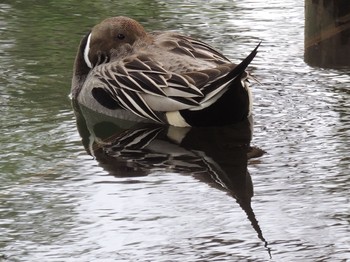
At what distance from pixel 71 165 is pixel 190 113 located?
1.16m

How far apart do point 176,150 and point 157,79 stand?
810 millimetres

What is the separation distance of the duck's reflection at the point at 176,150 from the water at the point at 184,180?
0.02 m

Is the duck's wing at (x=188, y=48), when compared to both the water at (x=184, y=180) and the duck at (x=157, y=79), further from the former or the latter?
the water at (x=184, y=180)

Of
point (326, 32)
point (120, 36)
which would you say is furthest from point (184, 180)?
point (326, 32)

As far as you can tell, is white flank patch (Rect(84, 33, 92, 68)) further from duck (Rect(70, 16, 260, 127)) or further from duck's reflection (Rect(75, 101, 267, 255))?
duck's reflection (Rect(75, 101, 267, 255))

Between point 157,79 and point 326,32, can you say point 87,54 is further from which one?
point 326,32

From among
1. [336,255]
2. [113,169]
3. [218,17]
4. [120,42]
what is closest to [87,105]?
[120,42]

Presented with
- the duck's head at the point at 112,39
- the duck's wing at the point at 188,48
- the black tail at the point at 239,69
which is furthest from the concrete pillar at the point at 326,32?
the black tail at the point at 239,69

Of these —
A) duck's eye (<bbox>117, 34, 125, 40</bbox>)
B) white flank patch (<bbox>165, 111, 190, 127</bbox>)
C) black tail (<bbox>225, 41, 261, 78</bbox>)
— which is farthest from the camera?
duck's eye (<bbox>117, 34, 125, 40</bbox>)

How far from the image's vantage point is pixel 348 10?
35.6 ft

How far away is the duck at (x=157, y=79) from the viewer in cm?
837

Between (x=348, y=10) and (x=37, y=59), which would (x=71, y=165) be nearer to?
(x=37, y=59)

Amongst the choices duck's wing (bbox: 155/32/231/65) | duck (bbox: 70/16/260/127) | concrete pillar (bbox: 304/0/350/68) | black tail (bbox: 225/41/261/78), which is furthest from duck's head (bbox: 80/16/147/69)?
concrete pillar (bbox: 304/0/350/68)

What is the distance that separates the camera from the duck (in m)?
8.37
